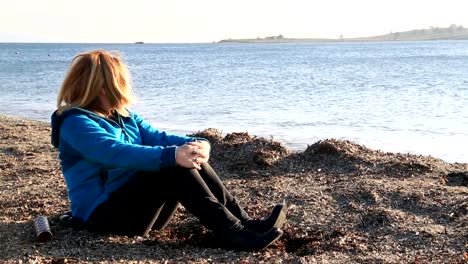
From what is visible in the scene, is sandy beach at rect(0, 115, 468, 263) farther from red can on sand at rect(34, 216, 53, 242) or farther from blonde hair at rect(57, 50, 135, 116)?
blonde hair at rect(57, 50, 135, 116)

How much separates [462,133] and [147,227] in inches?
410

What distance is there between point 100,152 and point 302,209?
2223 mm

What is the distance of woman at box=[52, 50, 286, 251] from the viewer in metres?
4.55

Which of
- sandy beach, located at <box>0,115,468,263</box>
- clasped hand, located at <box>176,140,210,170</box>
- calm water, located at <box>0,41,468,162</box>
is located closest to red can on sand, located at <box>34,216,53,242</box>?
sandy beach, located at <box>0,115,468,263</box>

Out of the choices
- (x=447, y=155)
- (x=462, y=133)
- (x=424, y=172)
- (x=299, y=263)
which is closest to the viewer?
(x=299, y=263)

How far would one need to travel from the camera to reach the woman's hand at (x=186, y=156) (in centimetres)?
449

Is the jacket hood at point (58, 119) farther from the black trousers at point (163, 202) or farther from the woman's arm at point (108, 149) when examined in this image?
the black trousers at point (163, 202)

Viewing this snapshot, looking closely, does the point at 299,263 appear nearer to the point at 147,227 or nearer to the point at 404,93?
the point at 147,227

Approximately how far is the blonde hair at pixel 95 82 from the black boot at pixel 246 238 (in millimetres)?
1210

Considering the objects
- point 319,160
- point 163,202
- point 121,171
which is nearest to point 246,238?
point 163,202

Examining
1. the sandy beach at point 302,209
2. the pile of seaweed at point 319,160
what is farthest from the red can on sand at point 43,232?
the pile of seaweed at point 319,160

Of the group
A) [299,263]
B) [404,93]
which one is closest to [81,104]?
[299,263]

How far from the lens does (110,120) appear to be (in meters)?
4.86

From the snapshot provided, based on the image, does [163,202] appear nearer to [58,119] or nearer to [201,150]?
[201,150]
